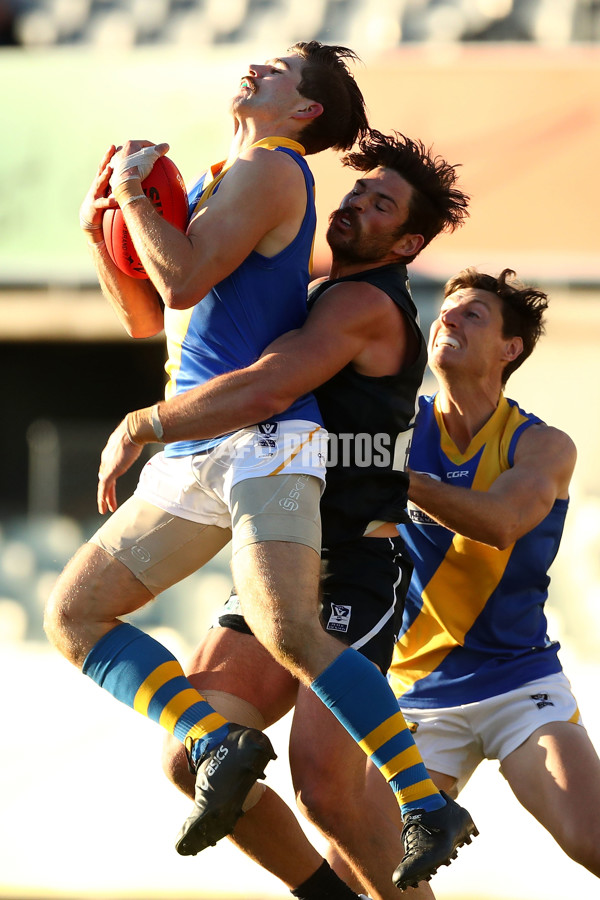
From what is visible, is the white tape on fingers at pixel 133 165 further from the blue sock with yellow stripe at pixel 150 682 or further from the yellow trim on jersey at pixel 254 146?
the blue sock with yellow stripe at pixel 150 682

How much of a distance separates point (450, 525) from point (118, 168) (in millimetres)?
1455

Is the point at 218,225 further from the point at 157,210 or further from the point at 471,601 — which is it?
the point at 471,601

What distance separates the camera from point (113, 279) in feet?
11.2

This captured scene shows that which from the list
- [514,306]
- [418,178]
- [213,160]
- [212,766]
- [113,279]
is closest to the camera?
[212,766]

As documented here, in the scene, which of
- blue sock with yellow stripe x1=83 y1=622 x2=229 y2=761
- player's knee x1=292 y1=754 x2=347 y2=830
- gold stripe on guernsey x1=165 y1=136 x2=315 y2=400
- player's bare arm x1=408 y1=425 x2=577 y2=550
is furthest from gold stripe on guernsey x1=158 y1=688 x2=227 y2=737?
player's bare arm x1=408 y1=425 x2=577 y2=550

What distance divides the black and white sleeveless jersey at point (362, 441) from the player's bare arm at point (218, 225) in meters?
0.39

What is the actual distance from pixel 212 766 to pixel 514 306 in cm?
211

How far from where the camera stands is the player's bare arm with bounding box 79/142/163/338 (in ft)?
10.8

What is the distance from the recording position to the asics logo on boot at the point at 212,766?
281 centimetres

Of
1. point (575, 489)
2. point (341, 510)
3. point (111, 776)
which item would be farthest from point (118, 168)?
point (575, 489)

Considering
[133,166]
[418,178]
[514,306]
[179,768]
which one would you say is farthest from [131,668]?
[514,306]

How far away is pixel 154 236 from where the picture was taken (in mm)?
2969

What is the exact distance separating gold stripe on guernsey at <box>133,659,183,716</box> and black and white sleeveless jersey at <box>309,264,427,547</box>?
58 centimetres

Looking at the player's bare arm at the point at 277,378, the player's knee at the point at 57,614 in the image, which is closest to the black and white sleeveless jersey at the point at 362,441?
the player's bare arm at the point at 277,378
